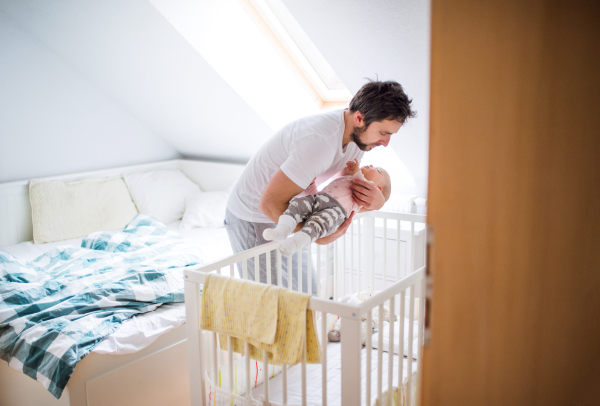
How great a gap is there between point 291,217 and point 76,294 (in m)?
0.99

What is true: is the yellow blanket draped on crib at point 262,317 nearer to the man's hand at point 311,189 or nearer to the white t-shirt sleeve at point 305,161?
the white t-shirt sleeve at point 305,161

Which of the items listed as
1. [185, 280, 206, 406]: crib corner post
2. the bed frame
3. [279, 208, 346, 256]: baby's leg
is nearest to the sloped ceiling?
[279, 208, 346, 256]: baby's leg

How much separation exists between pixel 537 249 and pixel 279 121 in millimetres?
2286

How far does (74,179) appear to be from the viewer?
122 inches

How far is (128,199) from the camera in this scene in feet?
10.5

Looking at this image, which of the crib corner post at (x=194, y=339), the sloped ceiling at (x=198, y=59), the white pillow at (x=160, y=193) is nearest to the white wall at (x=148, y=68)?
the sloped ceiling at (x=198, y=59)

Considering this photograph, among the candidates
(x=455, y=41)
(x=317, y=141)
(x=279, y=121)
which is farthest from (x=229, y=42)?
(x=455, y=41)

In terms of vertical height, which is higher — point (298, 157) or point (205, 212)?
point (298, 157)

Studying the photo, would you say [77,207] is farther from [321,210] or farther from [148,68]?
[321,210]

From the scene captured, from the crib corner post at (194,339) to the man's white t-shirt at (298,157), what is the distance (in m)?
0.41

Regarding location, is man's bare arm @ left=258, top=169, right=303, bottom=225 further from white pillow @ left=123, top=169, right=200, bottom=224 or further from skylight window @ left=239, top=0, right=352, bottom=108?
white pillow @ left=123, top=169, right=200, bottom=224

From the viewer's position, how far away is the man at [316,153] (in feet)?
4.35

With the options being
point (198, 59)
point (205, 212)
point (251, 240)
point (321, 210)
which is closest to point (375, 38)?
point (321, 210)

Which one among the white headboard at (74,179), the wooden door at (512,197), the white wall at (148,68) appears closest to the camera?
the wooden door at (512,197)
